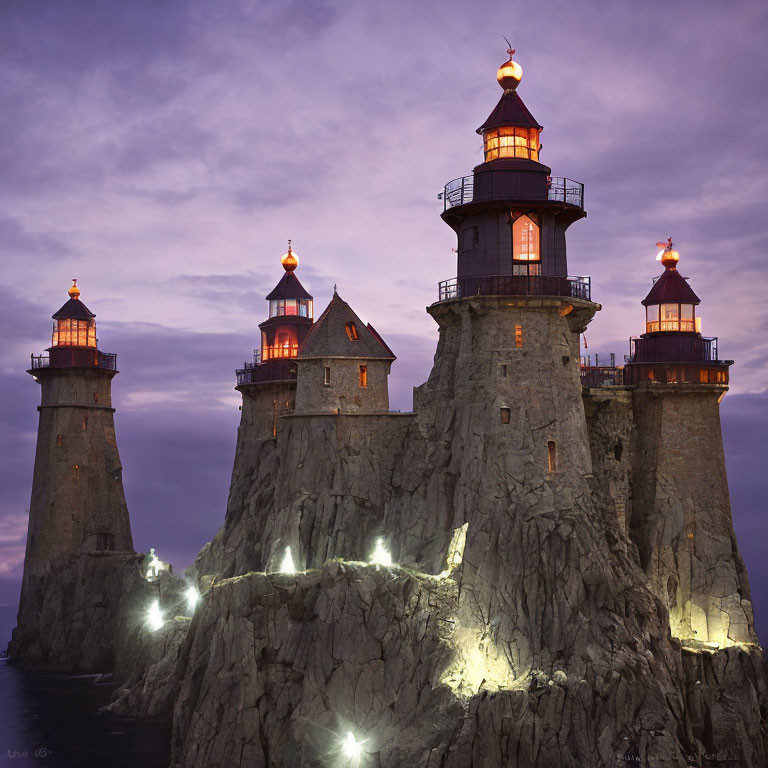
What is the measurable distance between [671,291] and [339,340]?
21790 millimetres

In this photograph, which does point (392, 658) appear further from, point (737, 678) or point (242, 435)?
point (242, 435)

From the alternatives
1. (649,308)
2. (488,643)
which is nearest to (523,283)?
(649,308)

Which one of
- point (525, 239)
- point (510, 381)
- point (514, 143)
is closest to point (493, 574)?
point (510, 381)

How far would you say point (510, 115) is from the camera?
235ft

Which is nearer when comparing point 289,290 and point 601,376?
point 601,376

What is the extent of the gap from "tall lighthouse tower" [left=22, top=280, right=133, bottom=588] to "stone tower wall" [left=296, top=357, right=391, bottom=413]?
3370cm

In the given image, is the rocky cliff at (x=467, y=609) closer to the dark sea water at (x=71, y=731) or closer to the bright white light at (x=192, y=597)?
the dark sea water at (x=71, y=731)

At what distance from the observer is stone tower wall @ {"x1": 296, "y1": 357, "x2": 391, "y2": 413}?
73.8 m

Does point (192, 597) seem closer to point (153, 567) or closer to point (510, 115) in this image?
point (153, 567)

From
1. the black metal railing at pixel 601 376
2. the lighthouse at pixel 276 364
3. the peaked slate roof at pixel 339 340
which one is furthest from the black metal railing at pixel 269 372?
the black metal railing at pixel 601 376

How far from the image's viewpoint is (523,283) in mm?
69250

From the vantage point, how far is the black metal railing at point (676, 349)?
7619 centimetres

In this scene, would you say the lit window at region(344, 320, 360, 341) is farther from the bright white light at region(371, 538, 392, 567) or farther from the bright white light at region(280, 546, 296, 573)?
the bright white light at region(280, 546, 296, 573)

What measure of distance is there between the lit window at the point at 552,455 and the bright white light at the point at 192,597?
2945 centimetres
